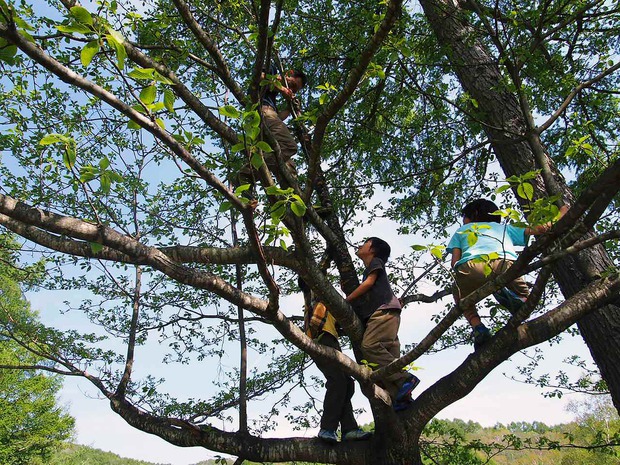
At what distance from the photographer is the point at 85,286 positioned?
631 centimetres

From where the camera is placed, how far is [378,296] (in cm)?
384

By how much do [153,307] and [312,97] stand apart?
3611 millimetres

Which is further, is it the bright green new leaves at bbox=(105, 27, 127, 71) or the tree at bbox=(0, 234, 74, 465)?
the tree at bbox=(0, 234, 74, 465)

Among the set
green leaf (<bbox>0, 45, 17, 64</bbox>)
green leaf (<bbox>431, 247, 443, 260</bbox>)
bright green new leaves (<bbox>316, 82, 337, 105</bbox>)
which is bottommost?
green leaf (<bbox>431, 247, 443, 260</bbox>)

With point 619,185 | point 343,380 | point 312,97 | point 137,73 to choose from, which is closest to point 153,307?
point 343,380

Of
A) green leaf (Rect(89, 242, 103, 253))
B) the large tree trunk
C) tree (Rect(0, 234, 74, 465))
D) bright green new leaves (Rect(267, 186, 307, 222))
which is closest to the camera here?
bright green new leaves (Rect(267, 186, 307, 222))

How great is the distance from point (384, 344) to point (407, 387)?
38 centimetres

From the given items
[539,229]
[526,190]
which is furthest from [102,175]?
[539,229]

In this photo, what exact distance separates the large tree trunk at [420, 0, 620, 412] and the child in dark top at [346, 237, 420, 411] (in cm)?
151

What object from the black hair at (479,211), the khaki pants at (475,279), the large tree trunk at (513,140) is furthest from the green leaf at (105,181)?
the large tree trunk at (513,140)

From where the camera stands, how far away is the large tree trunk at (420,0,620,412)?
372cm

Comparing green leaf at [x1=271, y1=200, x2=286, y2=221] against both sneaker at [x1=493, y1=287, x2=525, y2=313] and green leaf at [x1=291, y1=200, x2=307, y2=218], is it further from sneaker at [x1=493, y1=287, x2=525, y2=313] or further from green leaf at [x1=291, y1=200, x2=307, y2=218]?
sneaker at [x1=493, y1=287, x2=525, y2=313]

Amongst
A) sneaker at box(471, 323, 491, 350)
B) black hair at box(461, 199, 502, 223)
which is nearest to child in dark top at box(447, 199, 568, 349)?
sneaker at box(471, 323, 491, 350)

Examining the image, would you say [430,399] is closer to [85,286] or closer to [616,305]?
[616,305]
